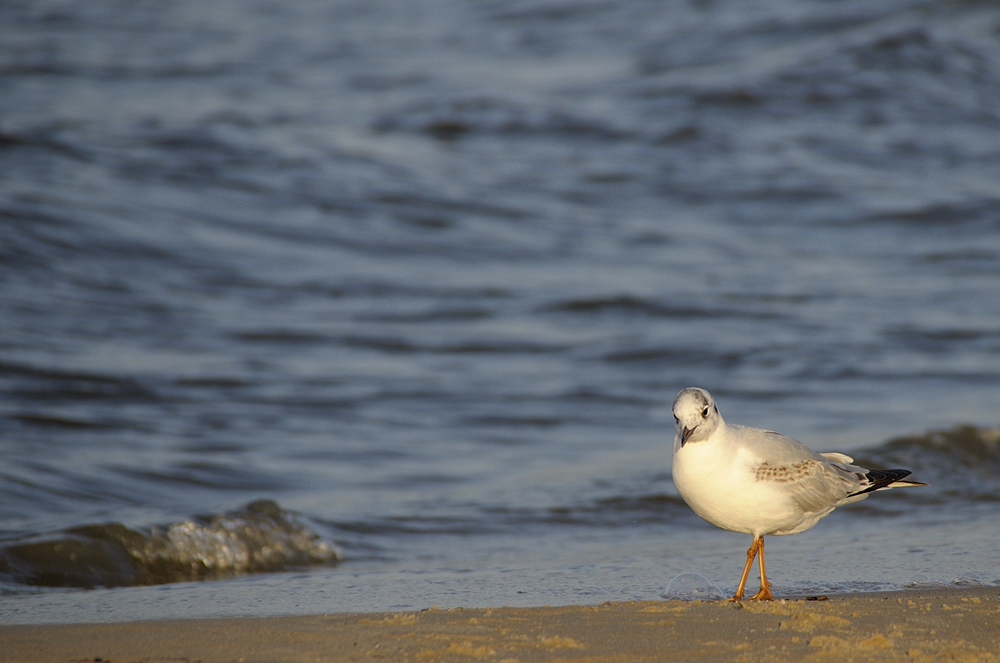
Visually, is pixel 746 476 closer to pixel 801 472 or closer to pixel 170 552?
pixel 801 472

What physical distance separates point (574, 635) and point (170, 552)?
7.47ft

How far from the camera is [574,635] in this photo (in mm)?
2969

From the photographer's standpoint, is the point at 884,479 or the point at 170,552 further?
the point at 170,552

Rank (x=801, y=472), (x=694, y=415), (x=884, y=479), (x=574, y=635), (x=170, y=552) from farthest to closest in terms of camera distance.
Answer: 1. (x=170, y=552)
2. (x=884, y=479)
3. (x=801, y=472)
4. (x=694, y=415)
5. (x=574, y=635)

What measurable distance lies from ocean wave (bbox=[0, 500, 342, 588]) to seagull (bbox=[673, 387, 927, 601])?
1980mm

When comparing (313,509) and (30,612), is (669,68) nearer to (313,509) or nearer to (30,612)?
(313,509)

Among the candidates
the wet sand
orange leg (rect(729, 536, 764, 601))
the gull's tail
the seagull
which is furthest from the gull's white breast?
the gull's tail

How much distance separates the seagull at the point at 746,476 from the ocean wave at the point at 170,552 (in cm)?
198

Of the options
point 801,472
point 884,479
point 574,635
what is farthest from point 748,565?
point 574,635

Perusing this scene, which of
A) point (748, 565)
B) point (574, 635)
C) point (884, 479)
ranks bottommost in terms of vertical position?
point (574, 635)

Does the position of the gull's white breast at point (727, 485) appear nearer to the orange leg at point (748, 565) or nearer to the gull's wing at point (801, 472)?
the gull's wing at point (801, 472)

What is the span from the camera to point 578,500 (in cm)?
551

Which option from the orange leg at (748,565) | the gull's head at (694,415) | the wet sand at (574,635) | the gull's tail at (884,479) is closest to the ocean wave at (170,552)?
the wet sand at (574,635)

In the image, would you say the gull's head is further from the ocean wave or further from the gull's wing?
the ocean wave
